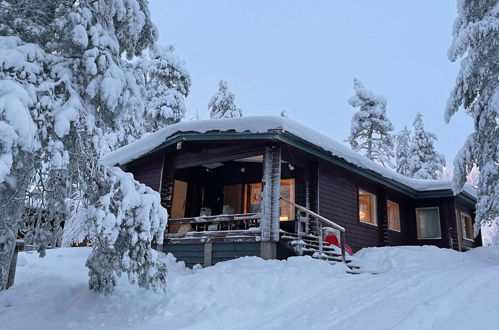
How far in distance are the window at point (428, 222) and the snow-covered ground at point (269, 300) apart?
Answer: 8.40 meters

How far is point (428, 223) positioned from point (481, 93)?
8.37 metres

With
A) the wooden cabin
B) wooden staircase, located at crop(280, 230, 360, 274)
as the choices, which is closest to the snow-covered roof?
the wooden cabin

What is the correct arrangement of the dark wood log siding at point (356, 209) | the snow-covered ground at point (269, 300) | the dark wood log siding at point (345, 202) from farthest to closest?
1. the dark wood log siding at point (356, 209)
2. the dark wood log siding at point (345, 202)
3. the snow-covered ground at point (269, 300)

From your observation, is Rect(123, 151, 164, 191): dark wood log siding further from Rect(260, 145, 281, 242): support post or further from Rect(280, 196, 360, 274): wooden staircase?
Rect(280, 196, 360, 274): wooden staircase

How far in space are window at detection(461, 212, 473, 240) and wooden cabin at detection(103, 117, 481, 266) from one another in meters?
0.33

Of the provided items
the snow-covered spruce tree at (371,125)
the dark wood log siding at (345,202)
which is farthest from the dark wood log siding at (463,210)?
the snow-covered spruce tree at (371,125)

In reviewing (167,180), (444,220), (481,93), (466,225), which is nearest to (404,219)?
(444,220)

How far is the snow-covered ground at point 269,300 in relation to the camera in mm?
5492

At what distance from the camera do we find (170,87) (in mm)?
28172

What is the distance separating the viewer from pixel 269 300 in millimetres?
7047

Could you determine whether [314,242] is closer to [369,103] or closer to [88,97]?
[88,97]

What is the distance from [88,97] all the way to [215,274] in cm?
439

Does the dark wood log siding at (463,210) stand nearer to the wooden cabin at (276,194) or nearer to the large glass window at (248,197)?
the wooden cabin at (276,194)

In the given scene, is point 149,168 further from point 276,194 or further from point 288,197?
point 276,194
